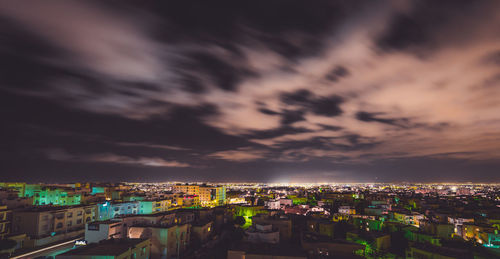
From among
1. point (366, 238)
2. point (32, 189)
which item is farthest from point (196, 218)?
point (32, 189)

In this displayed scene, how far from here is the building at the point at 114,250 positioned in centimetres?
1233

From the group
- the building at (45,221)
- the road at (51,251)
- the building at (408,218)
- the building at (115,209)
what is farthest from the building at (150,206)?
the building at (408,218)

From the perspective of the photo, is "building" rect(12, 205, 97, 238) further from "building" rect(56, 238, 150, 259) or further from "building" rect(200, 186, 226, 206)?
"building" rect(200, 186, 226, 206)

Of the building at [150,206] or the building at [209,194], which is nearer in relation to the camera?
the building at [150,206]

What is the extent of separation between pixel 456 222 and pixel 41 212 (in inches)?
1568

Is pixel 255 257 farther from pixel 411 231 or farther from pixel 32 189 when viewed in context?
pixel 32 189

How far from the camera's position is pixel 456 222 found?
30250 millimetres

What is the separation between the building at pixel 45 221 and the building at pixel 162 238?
10786mm

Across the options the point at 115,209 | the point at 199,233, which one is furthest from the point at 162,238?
the point at 115,209

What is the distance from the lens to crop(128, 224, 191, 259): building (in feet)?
56.5

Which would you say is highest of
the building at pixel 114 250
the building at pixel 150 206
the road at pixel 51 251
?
the building at pixel 114 250

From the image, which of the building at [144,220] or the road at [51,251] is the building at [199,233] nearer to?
the building at [144,220]

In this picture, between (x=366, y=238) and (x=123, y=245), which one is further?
(x=366, y=238)

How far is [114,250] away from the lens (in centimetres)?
1320
